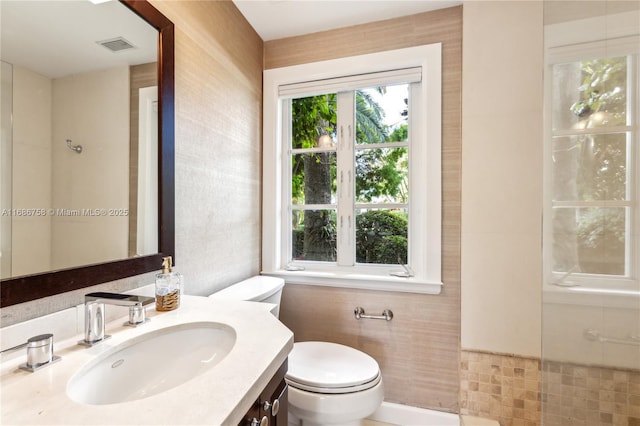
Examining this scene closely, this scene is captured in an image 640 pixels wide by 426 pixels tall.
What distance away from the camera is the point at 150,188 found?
3.35 ft

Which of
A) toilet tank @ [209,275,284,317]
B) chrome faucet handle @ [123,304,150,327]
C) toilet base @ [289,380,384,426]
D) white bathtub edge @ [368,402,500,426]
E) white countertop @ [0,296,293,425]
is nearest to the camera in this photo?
white countertop @ [0,296,293,425]

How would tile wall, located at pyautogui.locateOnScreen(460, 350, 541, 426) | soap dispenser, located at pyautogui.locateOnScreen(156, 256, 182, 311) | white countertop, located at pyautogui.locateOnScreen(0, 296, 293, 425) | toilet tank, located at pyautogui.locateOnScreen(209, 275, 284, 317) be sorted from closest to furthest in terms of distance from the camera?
white countertop, located at pyautogui.locateOnScreen(0, 296, 293, 425) < soap dispenser, located at pyautogui.locateOnScreen(156, 256, 182, 311) < toilet tank, located at pyautogui.locateOnScreen(209, 275, 284, 317) < tile wall, located at pyautogui.locateOnScreen(460, 350, 541, 426)

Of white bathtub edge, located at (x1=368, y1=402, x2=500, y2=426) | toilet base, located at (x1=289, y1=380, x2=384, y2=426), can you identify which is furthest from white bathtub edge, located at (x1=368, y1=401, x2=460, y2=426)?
toilet base, located at (x1=289, y1=380, x2=384, y2=426)

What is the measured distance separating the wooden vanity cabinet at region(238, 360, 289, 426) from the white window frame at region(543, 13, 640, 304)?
3.01 feet

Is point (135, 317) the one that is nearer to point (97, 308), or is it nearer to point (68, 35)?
point (97, 308)

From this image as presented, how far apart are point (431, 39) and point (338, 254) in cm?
129

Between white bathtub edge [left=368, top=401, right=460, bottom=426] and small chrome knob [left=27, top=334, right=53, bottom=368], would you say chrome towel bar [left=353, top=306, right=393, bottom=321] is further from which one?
small chrome knob [left=27, top=334, right=53, bottom=368]

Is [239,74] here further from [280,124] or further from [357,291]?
[357,291]

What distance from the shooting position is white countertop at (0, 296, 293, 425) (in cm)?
45

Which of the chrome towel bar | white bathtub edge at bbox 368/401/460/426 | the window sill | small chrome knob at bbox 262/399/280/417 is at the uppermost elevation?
the window sill

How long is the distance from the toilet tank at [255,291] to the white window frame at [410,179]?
216mm

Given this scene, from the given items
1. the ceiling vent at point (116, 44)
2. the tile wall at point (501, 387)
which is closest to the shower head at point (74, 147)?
the ceiling vent at point (116, 44)

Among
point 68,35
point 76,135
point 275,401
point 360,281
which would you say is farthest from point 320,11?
point 275,401

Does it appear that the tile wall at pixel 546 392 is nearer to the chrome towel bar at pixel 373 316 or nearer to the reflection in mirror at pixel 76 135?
the chrome towel bar at pixel 373 316
